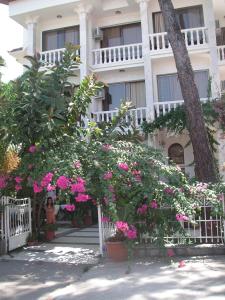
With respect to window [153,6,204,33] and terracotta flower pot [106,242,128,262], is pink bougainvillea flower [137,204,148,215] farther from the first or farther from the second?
window [153,6,204,33]

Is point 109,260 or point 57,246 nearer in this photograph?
point 109,260

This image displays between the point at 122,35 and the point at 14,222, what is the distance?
13.2 metres

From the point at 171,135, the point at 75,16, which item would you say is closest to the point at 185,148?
the point at 171,135

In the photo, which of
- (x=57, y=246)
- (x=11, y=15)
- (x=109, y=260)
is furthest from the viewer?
(x=11, y=15)

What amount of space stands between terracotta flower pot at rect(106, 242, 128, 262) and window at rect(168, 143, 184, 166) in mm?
11297

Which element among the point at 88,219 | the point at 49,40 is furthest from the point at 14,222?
the point at 49,40

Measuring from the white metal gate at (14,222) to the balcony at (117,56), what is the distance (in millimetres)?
10206

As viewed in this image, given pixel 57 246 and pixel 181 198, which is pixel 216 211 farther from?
pixel 57 246

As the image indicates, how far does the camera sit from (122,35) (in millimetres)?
20516

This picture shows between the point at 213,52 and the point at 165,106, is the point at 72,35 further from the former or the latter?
the point at 213,52

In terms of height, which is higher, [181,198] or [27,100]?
[27,100]

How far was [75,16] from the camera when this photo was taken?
20.7 meters

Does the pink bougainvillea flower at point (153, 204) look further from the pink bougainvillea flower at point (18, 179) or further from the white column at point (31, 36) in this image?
the white column at point (31, 36)

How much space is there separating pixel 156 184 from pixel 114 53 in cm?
1251
